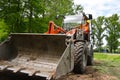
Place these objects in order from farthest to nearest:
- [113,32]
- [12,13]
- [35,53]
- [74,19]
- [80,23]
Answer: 1. [113,32]
2. [12,13]
3. [74,19]
4. [80,23]
5. [35,53]

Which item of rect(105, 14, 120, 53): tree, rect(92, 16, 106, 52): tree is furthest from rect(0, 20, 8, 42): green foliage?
rect(92, 16, 106, 52): tree

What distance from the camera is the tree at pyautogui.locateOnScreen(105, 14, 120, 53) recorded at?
56781mm

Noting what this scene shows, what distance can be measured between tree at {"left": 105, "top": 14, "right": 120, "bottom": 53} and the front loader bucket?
47875 mm

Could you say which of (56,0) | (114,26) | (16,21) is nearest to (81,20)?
(16,21)

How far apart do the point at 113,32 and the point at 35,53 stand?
4916 cm

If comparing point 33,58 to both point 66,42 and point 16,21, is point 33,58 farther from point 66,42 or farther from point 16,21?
point 16,21

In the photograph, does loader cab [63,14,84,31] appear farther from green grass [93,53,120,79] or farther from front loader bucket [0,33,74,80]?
front loader bucket [0,33,74,80]

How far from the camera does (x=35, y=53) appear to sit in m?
9.42

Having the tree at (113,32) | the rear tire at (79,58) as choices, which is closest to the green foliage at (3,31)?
the rear tire at (79,58)

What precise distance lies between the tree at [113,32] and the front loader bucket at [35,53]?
47.9m

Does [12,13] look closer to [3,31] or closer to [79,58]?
[3,31]

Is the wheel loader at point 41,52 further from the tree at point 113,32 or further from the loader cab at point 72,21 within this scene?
the tree at point 113,32

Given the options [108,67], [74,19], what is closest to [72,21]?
[74,19]

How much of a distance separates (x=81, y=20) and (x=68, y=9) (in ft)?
89.5
